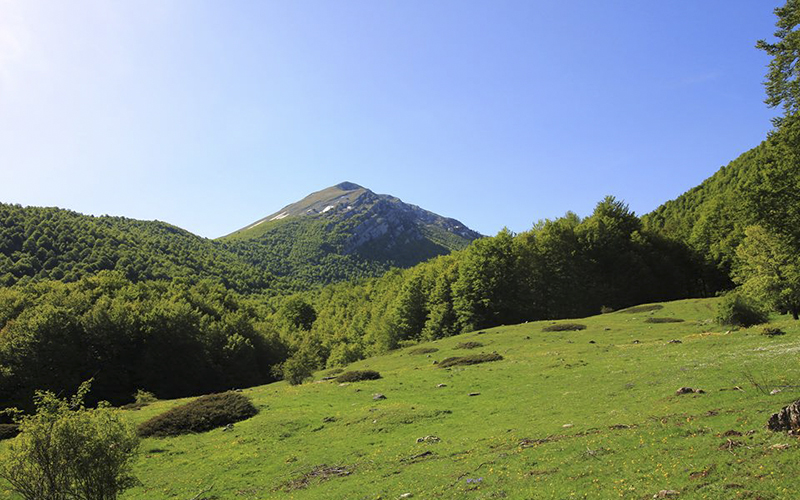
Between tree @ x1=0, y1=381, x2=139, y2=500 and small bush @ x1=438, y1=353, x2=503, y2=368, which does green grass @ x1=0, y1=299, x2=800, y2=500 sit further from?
tree @ x1=0, y1=381, x2=139, y2=500

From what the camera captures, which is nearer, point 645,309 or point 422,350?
point 422,350

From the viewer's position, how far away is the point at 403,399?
115 ft

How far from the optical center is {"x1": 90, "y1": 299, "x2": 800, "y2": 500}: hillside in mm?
13203

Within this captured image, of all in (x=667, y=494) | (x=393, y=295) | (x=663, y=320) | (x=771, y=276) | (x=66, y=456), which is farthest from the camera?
(x=393, y=295)

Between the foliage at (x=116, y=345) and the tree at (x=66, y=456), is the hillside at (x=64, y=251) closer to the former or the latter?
the foliage at (x=116, y=345)

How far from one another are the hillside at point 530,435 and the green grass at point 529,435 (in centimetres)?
9

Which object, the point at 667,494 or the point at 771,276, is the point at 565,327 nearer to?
the point at 771,276

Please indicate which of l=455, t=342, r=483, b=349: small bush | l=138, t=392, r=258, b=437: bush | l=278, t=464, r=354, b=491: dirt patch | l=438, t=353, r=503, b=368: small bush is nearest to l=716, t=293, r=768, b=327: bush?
l=438, t=353, r=503, b=368: small bush

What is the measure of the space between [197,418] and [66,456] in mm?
20882

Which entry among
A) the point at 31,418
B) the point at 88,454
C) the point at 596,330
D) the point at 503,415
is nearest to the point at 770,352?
the point at 503,415

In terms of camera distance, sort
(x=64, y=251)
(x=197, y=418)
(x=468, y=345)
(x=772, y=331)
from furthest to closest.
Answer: (x=64, y=251) < (x=468, y=345) < (x=197, y=418) < (x=772, y=331)

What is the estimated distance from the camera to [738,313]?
44.4 m

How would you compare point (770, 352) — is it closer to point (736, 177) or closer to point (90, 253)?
point (736, 177)

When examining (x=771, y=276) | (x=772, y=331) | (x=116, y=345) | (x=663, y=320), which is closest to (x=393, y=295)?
(x=116, y=345)
